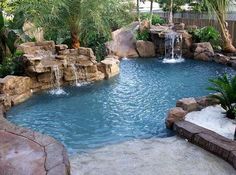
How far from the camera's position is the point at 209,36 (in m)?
15.9

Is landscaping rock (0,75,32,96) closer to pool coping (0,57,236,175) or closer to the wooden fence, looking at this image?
pool coping (0,57,236,175)

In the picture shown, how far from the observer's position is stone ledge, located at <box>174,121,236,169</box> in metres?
5.07

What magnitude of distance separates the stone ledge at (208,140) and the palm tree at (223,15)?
9613mm

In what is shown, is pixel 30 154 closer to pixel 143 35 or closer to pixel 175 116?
pixel 175 116

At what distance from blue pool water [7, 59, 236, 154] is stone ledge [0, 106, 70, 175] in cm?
112

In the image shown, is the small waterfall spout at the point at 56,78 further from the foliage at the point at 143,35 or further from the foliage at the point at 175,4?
the foliage at the point at 175,4

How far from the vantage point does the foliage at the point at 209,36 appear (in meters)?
16.0

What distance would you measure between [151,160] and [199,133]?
1068mm

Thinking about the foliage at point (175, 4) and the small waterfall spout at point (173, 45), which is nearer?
the small waterfall spout at point (173, 45)

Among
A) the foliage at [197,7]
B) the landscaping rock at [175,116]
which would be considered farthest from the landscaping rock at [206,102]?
the foliage at [197,7]

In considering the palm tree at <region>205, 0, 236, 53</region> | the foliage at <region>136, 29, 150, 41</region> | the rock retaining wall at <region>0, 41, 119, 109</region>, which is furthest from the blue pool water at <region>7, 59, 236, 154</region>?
the foliage at <region>136, 29, 150, 41</region>

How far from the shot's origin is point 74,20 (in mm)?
12617

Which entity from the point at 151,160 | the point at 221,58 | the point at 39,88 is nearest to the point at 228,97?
the point at 151,160

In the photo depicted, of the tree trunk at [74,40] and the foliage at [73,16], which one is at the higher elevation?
the foliage at [73,16]
